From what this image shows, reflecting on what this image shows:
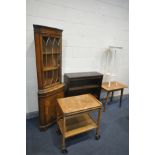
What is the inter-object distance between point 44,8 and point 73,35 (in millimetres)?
719

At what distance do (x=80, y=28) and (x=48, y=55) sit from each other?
3.23 ft

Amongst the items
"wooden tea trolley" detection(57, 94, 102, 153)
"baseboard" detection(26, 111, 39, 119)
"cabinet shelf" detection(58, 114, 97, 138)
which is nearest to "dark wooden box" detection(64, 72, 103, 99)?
"wooden tea trolley" detection(57, 94, 102, 153)

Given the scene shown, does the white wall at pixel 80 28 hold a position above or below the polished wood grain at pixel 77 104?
above

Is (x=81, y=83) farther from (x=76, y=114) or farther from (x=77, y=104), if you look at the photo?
(x=76, y=114)

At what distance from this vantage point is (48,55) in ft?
6.77

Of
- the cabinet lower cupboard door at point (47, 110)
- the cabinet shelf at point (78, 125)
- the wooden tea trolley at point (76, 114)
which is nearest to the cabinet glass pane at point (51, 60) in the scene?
the cabinet lower cupboard door at point (47, 110)

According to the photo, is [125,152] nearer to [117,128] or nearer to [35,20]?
[117,128]

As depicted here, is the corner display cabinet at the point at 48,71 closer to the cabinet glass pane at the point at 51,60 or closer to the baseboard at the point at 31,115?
the cabinet glass pane at the point at 51,60

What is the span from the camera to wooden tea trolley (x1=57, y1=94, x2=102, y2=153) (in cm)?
165

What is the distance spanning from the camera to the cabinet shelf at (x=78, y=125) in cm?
180

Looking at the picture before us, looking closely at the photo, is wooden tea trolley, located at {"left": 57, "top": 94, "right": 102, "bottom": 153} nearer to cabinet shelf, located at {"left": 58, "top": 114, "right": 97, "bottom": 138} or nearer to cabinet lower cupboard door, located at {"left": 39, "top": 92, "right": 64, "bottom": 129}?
cabinet shelf, located at {"left": 58, "top": 114, "right": 97, "bottom": 138}

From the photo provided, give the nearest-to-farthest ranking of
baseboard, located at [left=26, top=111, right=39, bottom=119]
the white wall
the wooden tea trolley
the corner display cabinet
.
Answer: the wooden tea trolley, the corner display cabinet, the white wall, baseboard, located at [left=26, top=111, right=39, bottom=119]

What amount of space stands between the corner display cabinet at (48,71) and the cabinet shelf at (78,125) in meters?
0.30
